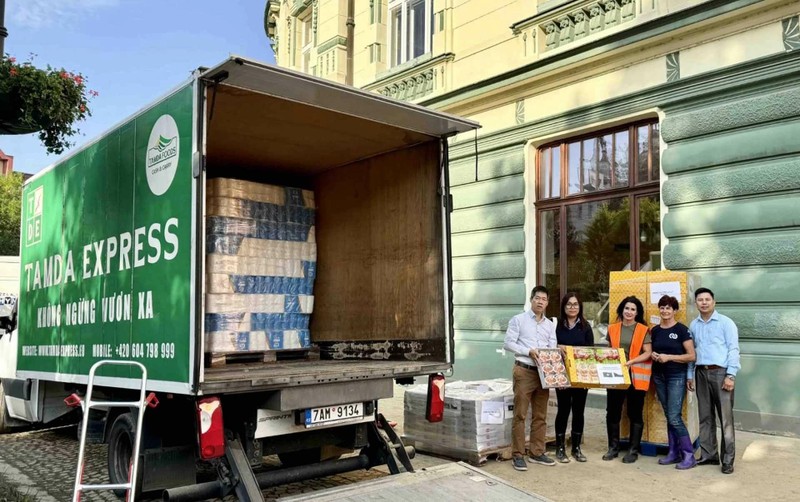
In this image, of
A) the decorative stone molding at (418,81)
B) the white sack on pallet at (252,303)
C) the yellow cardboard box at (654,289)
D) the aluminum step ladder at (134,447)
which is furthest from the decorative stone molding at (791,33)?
the aluminum step ladder at (134,447)

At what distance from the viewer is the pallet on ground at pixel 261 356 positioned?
6027mm

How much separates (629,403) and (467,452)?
1.66 m

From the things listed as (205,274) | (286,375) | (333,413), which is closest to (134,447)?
(286,375)

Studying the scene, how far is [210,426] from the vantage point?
14.2ft

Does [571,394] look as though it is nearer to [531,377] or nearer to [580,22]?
[531,377]

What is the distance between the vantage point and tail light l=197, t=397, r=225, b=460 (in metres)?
4.30

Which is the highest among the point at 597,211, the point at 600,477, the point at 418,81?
the point at 418,81

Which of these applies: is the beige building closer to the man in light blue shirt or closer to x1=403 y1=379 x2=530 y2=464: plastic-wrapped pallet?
the man in light blue shirt

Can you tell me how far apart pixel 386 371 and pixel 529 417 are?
2.30 metres

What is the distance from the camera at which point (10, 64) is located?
5.92 metres

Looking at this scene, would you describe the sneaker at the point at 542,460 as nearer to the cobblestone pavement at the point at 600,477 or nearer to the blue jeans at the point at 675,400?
the cobblestone pavement at the point at 600,477

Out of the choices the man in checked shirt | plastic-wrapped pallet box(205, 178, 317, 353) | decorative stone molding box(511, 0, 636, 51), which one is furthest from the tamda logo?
decorative stone molding box(511, 0, 636, 51)

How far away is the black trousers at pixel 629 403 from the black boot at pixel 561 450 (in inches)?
20.3

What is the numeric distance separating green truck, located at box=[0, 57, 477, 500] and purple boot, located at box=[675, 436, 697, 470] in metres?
2.36
